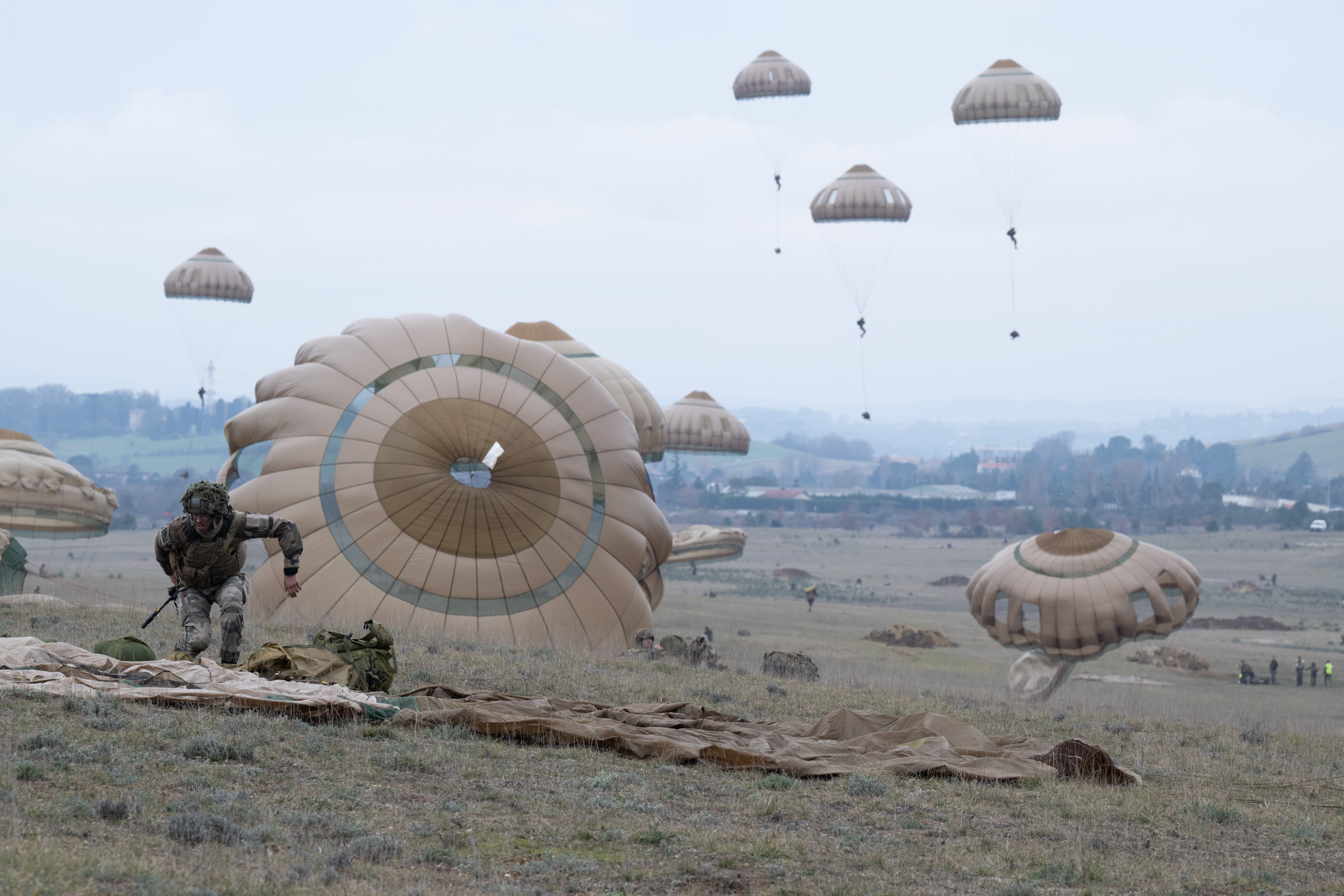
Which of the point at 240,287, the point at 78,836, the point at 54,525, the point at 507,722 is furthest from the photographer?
the point at 240,287

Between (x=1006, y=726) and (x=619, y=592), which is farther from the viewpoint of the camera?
(x=619, y=592)

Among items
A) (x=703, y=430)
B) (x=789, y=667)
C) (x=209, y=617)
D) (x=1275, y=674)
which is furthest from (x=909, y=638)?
(x=209, y=617)

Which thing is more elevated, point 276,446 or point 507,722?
point 276,446

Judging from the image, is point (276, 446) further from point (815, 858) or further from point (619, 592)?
point (815, 858)

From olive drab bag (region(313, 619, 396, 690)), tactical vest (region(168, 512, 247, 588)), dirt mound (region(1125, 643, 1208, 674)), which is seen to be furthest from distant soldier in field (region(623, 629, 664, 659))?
dirt mound (region(1125, 643, 1208, 674))

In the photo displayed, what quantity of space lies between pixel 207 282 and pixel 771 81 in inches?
921

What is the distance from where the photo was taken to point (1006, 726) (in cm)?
1406

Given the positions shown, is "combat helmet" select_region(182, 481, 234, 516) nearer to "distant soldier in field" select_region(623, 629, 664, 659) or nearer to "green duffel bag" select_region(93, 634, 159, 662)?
"green duffel bag" select_region(93, 634, 159, 662)

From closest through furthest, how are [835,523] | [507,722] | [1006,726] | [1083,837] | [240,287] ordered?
[1083,837]
[507,722]
[1006,726]
[240,287]
[835,523]

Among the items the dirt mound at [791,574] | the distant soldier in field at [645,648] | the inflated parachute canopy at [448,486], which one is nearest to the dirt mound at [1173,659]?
the inflated parachute canopy at [448,486]

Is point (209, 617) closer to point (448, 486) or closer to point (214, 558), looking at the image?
point (214, 558)

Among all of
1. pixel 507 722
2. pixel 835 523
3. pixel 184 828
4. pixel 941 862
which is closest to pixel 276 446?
pixel 507 722

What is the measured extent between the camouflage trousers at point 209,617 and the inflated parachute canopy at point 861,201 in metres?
32.5

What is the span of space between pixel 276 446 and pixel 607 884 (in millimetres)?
14241
